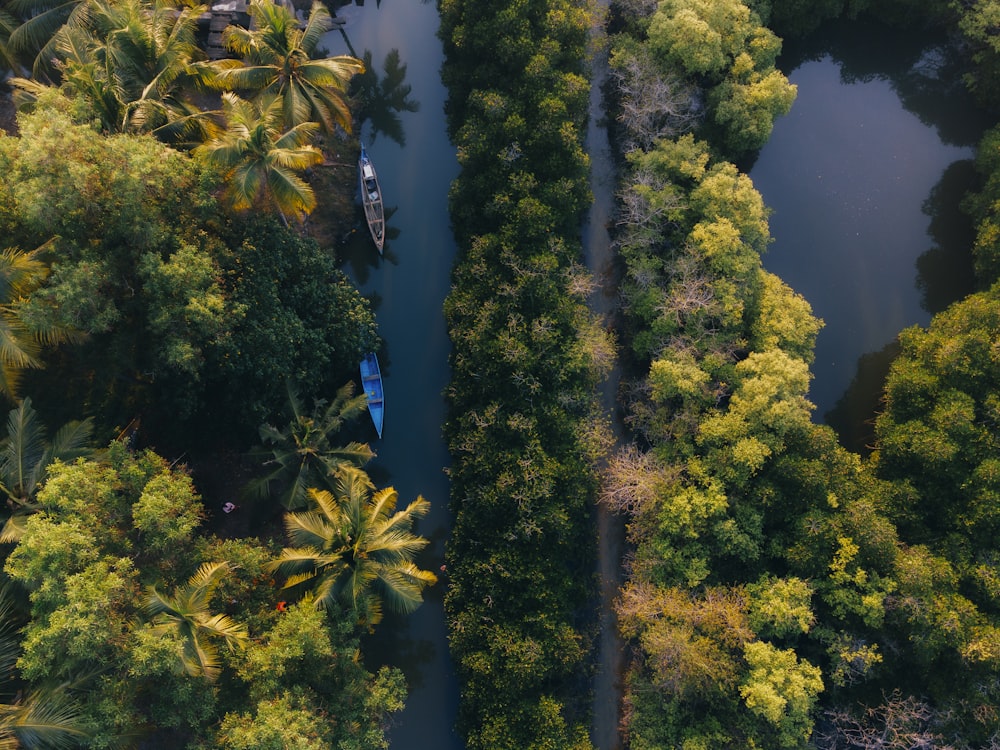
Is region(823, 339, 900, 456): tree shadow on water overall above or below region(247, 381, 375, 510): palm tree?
above

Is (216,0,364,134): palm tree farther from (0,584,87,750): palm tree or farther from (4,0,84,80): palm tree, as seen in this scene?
(0,584,87,750): palm tree

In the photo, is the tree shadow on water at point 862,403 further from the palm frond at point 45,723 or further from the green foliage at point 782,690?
the palm frond at point 45,723

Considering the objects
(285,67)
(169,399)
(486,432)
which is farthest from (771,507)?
(285,67)

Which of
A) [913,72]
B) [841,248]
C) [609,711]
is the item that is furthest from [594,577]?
[913,72]

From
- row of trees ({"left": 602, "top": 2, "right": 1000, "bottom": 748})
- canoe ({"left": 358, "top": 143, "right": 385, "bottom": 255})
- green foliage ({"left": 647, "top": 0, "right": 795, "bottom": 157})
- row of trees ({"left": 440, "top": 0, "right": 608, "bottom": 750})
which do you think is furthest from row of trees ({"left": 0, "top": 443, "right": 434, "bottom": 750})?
green foliage ({"left": 647, "top": 0, "right": 795, "bottom": 157})

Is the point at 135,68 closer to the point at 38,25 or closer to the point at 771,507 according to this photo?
the point at 38,25

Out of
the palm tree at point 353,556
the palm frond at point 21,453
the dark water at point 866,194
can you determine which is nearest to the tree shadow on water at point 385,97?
the dark water at point 866,194
